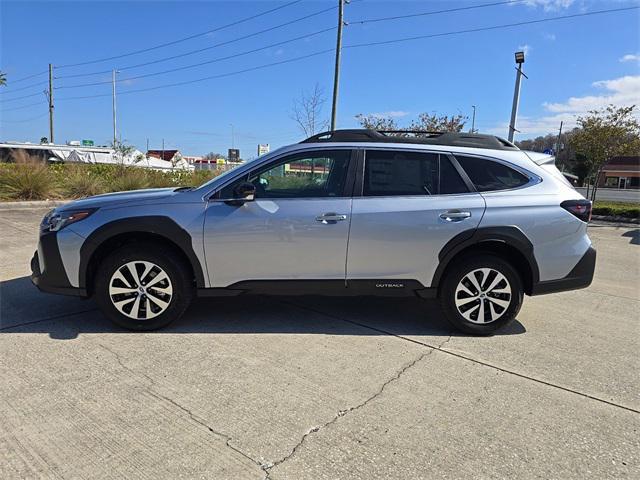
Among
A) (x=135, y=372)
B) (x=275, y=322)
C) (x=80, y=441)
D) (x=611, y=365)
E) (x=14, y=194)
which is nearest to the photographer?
(x=80, y=441)

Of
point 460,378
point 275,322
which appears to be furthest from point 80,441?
point 460,378

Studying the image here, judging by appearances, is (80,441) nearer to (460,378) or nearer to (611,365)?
(460,378)

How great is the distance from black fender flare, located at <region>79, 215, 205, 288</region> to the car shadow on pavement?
0.64 metres

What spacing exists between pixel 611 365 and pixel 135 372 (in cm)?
373

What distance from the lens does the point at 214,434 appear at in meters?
2.59

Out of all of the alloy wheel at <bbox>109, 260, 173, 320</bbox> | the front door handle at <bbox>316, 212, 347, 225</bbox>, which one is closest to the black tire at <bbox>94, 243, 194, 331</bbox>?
the alloy wheel at <bbox>109, 260, 173, 320</bbox>

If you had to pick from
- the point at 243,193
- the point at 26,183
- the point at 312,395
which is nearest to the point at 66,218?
the point at 243,193

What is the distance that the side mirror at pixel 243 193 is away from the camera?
12.7 feet

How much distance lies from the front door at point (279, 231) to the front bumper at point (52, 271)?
48.5 inches

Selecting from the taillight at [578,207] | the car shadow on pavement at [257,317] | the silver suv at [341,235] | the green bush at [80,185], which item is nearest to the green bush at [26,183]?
the green bush at [80,185]

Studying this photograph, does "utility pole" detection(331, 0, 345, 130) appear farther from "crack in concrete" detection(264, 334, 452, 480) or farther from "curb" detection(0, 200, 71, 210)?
"crack in concrete" detection(264, 334, 452, 480)

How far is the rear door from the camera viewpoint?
3.94 metres

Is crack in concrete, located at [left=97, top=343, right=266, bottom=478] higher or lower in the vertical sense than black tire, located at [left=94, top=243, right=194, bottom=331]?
lower

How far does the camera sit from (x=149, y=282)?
3.95 metres
